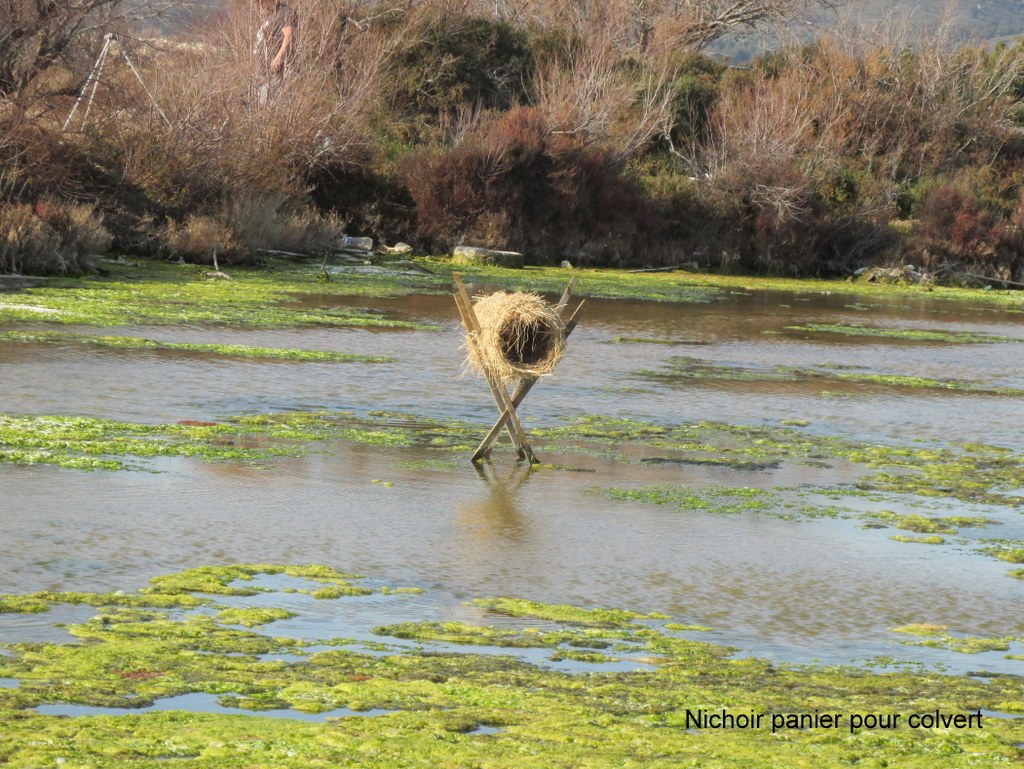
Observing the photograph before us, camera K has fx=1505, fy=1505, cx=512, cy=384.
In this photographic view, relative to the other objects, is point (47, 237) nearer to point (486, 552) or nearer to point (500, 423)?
point (500, 423)

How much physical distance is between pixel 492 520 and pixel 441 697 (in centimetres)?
412

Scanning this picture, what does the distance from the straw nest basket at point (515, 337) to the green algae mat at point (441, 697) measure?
14.0ft

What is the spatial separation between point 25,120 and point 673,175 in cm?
2159

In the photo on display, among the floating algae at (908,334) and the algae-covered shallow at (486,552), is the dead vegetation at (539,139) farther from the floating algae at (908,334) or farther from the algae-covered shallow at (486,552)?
the algae-covered shallow at (486,552)

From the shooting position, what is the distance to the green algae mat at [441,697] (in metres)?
5.57

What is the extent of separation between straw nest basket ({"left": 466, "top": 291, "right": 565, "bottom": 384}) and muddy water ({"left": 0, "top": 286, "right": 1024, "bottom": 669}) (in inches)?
34.3

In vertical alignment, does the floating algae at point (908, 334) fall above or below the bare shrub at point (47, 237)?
below

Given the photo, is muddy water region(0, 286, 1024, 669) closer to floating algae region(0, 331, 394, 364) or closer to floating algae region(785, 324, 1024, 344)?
floating algae region(0, 331, 394, 364)

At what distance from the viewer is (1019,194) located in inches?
1938

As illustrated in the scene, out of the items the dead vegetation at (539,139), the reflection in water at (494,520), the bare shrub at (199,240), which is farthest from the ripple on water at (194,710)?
the bare shrub at (199,240)

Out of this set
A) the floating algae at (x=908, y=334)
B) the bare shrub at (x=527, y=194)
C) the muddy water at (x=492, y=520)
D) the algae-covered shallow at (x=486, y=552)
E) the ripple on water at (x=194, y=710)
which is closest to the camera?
the ripple on water at (x=194, y=710)

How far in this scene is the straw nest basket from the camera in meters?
12.0

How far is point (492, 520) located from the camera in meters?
10.4

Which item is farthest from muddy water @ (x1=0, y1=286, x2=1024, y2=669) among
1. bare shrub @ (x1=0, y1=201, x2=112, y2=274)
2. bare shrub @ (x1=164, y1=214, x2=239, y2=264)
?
bare shrub @ (x1=164, y1=214, x2=239, y2=264)
